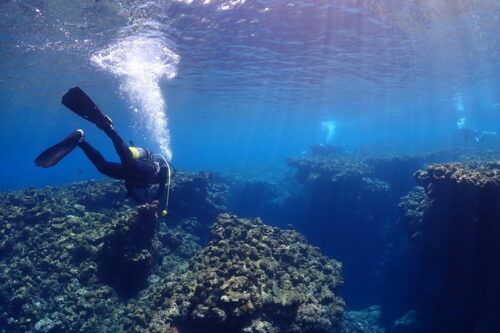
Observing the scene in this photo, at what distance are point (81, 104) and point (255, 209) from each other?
2186 cm

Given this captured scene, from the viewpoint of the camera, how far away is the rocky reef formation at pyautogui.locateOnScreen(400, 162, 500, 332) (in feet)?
32.2

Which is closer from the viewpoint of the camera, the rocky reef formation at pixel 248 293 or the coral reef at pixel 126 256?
the rocky reef formation at pixel 248 293

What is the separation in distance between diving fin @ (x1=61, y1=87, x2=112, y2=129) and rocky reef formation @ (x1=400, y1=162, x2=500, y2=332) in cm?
1128

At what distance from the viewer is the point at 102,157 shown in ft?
21.5

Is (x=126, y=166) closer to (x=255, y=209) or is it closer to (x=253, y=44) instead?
(x=253, y=44)

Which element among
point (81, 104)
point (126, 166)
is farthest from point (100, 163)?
point (81, 104)

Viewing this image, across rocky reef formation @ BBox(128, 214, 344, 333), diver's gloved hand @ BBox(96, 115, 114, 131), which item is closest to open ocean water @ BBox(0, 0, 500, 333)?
rocky reef formation @ BBox(128, 214, 344, 333)

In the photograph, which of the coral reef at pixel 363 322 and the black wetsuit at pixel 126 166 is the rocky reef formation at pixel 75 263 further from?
the coral reef at pixel 363 322

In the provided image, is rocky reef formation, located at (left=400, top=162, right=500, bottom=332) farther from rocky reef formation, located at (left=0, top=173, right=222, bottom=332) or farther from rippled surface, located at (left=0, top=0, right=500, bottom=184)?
rocky reef formation, located at (left=0, top=173, right=222, bottom=332)

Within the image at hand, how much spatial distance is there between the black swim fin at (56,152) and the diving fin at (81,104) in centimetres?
47

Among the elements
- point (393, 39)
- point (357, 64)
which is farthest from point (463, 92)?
point (393, 39)

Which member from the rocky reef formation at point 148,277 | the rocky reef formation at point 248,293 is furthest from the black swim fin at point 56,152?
the rocky reef formation at point 248,293

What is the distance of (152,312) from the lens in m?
7.45

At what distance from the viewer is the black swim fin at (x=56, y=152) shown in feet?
18.8
